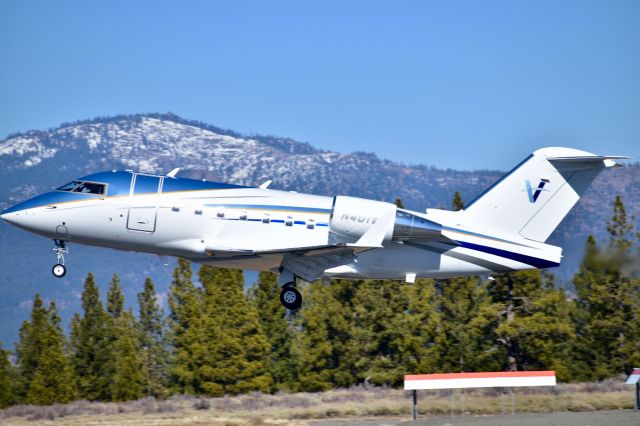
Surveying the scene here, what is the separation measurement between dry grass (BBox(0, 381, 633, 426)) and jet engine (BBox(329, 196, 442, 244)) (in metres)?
5.86

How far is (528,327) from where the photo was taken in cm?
5019

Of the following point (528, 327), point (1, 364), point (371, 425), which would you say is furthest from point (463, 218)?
point (1, 364)

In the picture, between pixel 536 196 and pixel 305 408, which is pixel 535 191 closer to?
pixel 536 196

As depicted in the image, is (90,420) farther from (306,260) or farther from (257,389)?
(257,389)

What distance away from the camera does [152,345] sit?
7581 centimetres

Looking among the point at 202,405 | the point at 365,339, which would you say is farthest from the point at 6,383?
the point at 202,405

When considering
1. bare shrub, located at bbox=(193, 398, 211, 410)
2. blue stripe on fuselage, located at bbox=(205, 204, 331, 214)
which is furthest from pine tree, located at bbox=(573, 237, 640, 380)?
blue stripe on fuselage, located at bbox=(205, 204, 331, 214)

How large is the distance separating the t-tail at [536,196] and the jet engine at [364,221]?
2511 mm

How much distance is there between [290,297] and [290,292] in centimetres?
15

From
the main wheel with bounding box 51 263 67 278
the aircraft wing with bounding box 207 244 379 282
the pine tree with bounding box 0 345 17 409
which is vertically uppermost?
the aircraft wing with bounding box 207 244 379 282

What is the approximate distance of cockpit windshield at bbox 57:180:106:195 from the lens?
27812 mm

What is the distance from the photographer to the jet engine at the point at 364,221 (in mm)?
27078

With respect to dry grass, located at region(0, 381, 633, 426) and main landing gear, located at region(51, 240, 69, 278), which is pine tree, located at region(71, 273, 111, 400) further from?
main landing gear, located at region(51, 240, 69, 278)

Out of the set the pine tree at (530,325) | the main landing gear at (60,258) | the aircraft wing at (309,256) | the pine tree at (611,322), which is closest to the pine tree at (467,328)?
the pine tree at (530,325)
